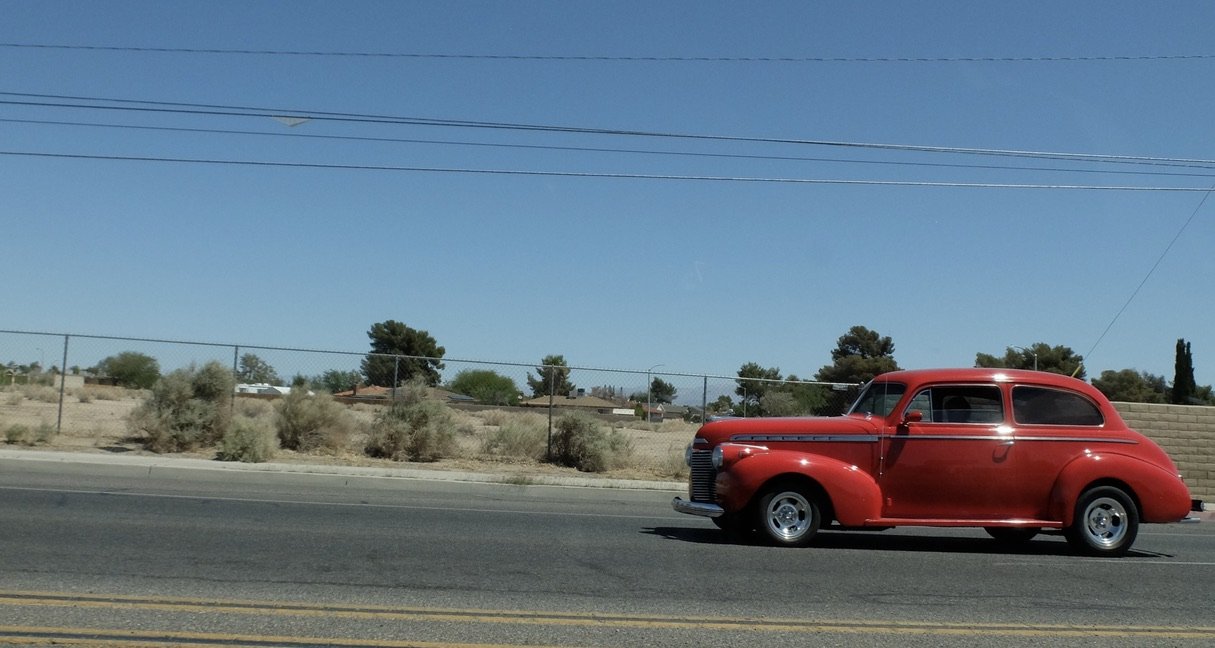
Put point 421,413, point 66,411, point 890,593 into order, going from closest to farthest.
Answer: point 890,593 < point 421,413 < point 66,411

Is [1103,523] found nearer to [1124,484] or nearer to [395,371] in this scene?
[1124,484]

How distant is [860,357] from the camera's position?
137 ft

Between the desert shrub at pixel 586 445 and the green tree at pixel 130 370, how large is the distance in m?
11.7

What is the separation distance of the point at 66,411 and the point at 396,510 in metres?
17.0

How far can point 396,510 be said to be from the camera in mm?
13039

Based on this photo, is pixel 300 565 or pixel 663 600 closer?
pixel 663 600

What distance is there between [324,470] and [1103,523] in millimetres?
11861

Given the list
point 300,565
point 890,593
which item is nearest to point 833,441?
point 890,593

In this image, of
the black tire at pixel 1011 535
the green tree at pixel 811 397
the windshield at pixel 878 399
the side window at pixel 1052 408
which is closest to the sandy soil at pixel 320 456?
the green tree at pixel 811 397

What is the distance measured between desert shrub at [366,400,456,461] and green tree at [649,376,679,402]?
4.56m

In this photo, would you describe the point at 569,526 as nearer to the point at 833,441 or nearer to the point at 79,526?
the point at 833,441

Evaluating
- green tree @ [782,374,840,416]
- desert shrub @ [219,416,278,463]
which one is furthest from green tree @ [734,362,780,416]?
desert shrub @ [219,416,278,463]

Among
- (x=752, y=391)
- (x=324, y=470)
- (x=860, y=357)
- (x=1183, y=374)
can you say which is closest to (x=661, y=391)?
(x=752, y=391)

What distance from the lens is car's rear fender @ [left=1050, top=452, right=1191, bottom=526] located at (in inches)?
429
